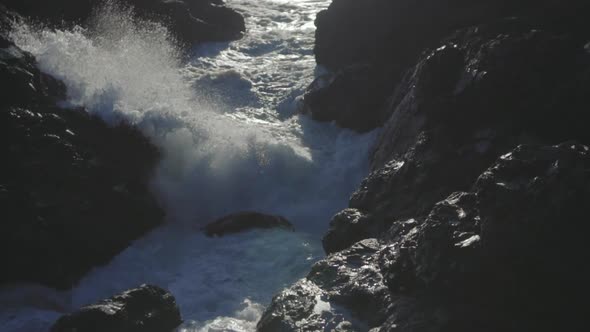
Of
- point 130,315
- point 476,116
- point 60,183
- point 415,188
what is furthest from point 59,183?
point 476,116

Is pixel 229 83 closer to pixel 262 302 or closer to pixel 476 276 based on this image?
pixel 262 302

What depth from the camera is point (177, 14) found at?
899 inches

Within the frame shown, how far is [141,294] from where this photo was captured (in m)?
9.62

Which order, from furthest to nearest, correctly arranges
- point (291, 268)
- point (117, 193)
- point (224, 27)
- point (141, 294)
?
1. point (224, 27)
2. point (117, 193)
3. point (291, 268)
4. point (141, 294)

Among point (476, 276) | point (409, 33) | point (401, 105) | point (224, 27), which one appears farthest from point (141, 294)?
point (224, 27)

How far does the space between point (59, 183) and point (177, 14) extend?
12275 millimetres

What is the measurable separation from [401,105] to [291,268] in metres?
4.27

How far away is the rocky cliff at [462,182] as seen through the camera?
6438mm

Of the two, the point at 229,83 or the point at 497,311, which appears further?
the point at 229,83

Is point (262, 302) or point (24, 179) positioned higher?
point (24, 179)

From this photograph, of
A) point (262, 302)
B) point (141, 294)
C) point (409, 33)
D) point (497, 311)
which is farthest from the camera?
point (409, 33)

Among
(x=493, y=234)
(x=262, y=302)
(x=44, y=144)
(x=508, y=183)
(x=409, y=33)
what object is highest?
(x=409, y=33)

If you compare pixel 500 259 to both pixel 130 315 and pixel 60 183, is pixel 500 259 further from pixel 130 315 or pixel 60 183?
pixel 60 183

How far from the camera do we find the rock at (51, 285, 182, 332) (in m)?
8.87
